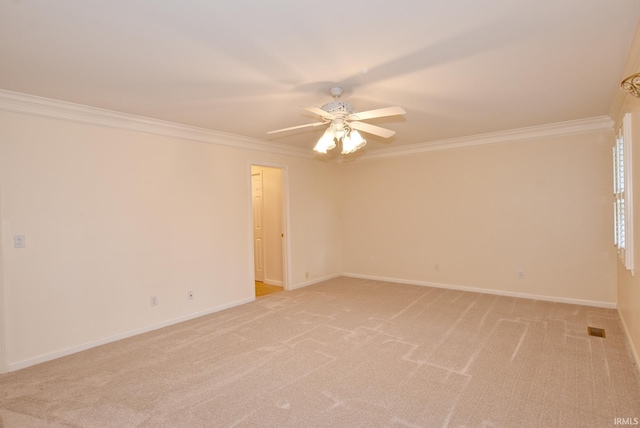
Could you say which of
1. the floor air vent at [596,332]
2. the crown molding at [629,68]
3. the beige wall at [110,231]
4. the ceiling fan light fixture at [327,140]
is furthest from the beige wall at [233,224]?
the ceiling fan light fixture at [327,140]

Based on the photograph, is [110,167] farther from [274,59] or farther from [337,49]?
[337,49]

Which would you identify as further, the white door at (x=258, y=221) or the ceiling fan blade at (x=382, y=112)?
the white door at (x=258, y=221)

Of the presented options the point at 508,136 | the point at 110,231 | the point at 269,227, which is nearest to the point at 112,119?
the point at 110,231

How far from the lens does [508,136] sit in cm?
483

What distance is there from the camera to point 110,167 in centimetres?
356

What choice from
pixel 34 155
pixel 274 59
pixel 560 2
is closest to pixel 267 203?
pixel 34 155

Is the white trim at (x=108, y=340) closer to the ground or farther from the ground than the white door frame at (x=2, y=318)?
closer to the ground

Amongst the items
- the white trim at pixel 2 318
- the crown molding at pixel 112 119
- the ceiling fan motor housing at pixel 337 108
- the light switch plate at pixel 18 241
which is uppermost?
the crown molding at pixel 112 119

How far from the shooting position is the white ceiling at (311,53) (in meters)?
1.85

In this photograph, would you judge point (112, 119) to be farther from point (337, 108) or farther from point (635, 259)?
point (635, 259)

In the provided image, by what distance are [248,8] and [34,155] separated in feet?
8.84

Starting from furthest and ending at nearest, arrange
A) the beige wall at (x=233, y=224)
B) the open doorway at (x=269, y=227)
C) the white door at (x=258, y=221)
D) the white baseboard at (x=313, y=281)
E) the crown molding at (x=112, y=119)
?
the white door at (x=258, y=221) → the open doorway at (x=269, y=227) → the white baseboard at (x=313, y=281) → the beige wall at (x=233, y=224) → the crown molding at (x=112, y=119)

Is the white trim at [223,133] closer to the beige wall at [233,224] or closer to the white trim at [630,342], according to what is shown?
the beige wall at [233,224]

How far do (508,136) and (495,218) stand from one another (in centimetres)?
124
